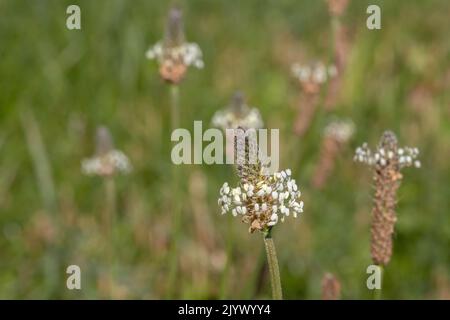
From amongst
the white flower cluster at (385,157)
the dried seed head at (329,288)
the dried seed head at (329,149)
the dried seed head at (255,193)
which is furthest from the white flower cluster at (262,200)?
the dried seed head at (329,149)

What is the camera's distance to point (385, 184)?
225cm

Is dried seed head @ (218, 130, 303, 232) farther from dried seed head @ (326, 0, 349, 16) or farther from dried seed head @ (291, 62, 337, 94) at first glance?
dried seed head @ (291, 62, 337, 94)

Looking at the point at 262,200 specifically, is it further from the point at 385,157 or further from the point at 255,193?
the point at 385,157

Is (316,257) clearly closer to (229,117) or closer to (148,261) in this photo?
(148,261)

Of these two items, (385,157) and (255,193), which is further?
(385,157)

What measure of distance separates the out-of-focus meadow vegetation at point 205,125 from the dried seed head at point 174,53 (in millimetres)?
521

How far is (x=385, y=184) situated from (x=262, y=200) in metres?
0.47

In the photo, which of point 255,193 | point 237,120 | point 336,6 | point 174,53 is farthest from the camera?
point 336,6

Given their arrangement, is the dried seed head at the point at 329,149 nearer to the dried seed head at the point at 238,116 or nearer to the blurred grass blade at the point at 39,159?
the dried seed head at the point at 238,116

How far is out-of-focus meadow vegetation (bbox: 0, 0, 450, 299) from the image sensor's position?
3529 mm

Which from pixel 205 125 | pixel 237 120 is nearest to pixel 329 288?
pixel 237 120

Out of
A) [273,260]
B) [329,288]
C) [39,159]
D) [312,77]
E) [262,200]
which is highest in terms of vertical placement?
[312,77]

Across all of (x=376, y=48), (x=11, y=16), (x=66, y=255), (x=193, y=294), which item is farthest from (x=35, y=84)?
(x=376, y=48)

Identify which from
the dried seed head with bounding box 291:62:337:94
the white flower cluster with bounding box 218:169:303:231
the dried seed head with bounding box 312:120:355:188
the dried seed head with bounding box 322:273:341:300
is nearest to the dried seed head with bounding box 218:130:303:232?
the white flower cluster with bounding box 218:169:303:231
